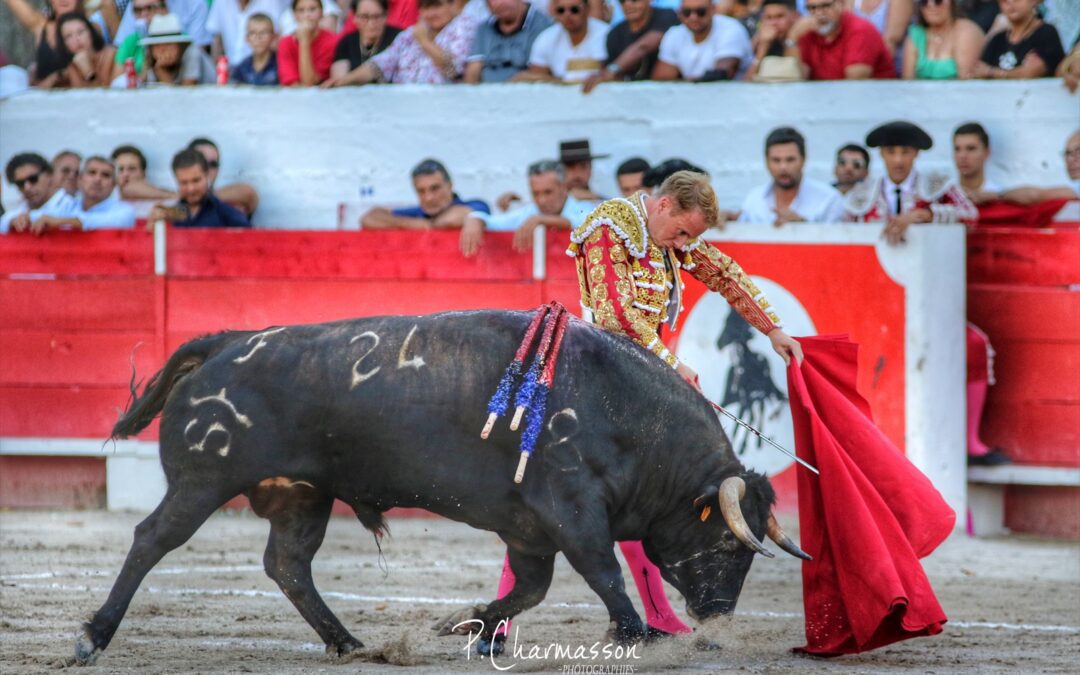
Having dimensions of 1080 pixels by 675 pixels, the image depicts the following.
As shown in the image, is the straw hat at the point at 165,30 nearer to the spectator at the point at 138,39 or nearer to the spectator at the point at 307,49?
the spectator at the point at 138,39

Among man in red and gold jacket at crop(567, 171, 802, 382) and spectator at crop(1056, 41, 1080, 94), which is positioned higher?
spectator at crop(1056, 41, 1080, 94)

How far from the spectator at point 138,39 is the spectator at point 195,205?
5.86 feet

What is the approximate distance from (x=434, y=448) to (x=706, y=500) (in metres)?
0.72

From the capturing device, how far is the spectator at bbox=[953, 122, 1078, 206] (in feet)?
22.7

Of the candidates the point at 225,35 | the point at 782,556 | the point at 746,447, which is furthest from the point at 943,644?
the point at 225,35

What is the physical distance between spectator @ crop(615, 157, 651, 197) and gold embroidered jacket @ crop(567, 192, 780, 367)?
→ 8.36ft

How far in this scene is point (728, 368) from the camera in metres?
6.89

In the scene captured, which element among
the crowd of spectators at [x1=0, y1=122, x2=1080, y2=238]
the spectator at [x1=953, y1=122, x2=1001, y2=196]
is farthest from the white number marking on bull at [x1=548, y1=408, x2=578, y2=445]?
the spectator at [x1=953, y1=122, x2=1001, y2=196]

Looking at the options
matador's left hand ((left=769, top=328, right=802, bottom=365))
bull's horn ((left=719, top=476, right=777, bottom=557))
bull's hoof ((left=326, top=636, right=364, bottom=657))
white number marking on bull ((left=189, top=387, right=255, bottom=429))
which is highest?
matador's left hand ((left=769, top=328, right=802, bottom=365))

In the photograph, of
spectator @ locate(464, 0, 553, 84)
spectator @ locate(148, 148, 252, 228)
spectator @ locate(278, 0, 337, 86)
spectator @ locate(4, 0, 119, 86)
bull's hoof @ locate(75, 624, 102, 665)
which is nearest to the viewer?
bull's hoof @ locate(75, 624, 102, 665)

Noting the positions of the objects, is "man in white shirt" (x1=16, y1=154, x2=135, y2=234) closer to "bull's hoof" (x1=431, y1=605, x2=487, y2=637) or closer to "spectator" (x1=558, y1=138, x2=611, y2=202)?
"spectator" (x1=558, y1=138, x2=611, y2=202)

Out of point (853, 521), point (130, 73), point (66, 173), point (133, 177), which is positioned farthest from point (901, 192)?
point (130, 73)

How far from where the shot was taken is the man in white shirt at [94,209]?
755 cm

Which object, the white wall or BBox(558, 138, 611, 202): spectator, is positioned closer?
BBox(558, 138, 611, 202): spectator
